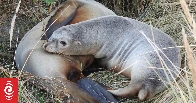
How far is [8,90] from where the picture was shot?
325 centimetres

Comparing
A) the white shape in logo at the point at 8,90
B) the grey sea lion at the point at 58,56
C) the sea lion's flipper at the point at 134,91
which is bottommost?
the sea lion's flipper at the point at 134,91

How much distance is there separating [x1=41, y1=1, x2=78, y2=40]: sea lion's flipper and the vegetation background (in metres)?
0.13

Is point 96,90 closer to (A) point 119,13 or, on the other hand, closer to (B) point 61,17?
(B) point 61,17

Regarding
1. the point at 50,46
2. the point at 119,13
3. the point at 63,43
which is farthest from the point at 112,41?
the point at 119,13

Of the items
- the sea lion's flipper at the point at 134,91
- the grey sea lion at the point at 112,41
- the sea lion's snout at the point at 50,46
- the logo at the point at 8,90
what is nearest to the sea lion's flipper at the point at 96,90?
the sea lion's flipper at the point at 134,91

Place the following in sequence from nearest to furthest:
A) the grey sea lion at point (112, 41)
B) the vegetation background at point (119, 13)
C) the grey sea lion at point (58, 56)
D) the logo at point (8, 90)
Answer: the logo at point (8, 90)
the vegetation background at point (119, 13)
the grey sea lion at point (58, 56)
the grey sea lion at point (112, 41)

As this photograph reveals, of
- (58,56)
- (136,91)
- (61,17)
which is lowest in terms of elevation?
(136,91)

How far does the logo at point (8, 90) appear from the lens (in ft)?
10.5

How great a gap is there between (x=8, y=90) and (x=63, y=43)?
88 cm

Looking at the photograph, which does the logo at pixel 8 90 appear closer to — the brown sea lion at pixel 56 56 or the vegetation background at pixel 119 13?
the vegetation background at pixel 119 13

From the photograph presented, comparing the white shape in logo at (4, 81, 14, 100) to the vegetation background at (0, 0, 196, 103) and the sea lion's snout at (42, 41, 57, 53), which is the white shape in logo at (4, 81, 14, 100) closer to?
the vegetation background at (0, 0, 196, 103)

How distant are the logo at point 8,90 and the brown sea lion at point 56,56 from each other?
0.25 metres

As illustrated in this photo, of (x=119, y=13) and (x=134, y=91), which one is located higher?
(x=119, y=13)

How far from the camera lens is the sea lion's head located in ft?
12.9
